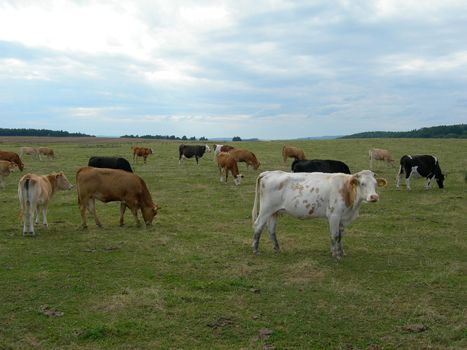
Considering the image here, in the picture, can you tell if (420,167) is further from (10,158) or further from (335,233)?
(10,158)

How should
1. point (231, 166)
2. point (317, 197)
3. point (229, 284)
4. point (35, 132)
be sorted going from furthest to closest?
point (35, 132) → point (231, 166) → point (317, 197) → point (229, 284)

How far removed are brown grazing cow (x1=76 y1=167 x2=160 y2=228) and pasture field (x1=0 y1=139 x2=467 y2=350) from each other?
54 cm

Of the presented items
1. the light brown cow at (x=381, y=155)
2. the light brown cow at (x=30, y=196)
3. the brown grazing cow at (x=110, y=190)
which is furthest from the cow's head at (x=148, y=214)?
the light brown cow at (x=381, y=155)

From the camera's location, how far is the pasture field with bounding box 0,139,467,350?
577 centimetres

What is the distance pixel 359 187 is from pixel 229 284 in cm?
357

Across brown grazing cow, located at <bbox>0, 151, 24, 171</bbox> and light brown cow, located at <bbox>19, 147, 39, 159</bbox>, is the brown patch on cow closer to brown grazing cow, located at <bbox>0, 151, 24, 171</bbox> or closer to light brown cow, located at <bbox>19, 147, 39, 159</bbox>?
brown grazing cow, located at <bbox>0, 151, 24, 171</bbox>

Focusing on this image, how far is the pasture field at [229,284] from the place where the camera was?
5.77 meters

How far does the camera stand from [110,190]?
1213cm

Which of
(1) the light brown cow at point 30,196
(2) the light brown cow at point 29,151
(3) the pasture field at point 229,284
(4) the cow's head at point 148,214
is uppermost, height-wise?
(2) the light brown cow at point 29,151

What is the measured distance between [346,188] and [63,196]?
41.5 feet

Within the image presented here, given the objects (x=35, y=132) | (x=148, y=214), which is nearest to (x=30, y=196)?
(x=148, y=214)

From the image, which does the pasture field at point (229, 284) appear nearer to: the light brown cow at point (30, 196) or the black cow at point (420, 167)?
the light brown cow at point (30, 196)

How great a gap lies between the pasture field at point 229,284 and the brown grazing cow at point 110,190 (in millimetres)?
544

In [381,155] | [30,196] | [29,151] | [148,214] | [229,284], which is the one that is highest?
[29,151]
